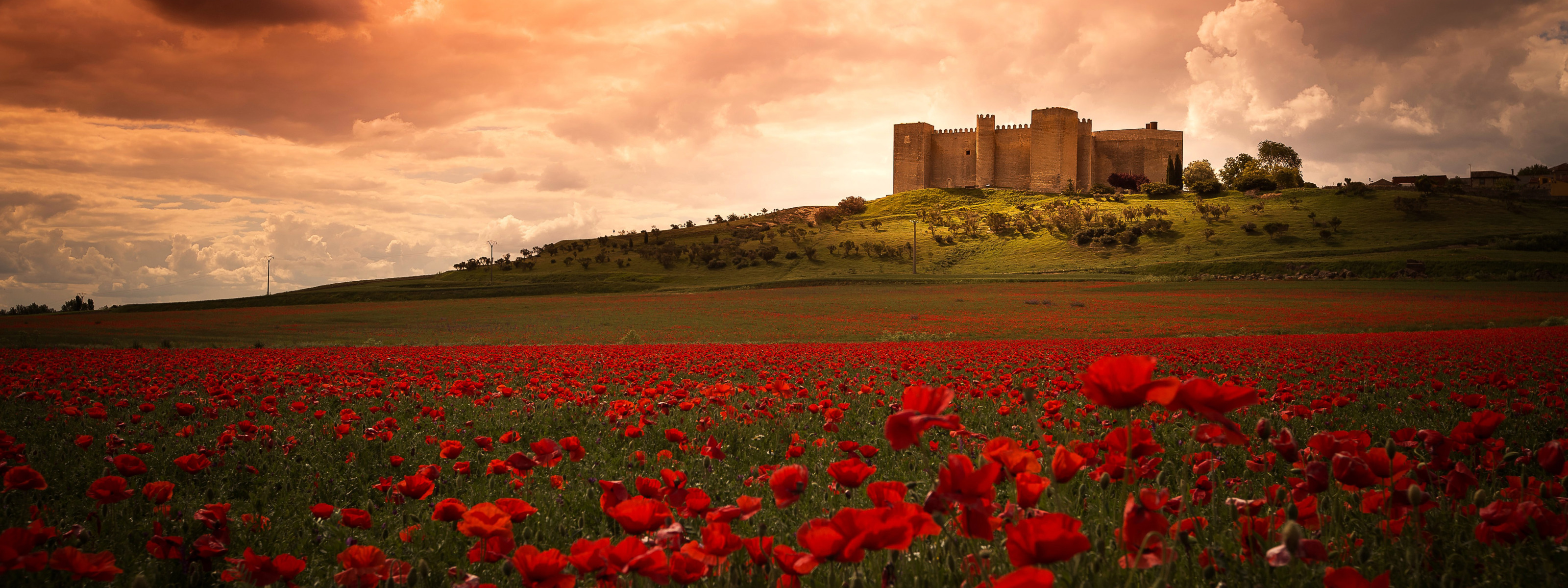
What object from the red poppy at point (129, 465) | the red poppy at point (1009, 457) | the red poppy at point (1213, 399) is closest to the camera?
the red poppy at point (1213, 399)

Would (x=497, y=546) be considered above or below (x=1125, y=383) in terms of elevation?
below

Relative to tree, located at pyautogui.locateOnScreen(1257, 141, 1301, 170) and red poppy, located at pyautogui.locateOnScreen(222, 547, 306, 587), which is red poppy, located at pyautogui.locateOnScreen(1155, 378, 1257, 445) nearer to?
red poppy, located at pyautogui.locateOnScreen(222, 547, 306, 587)

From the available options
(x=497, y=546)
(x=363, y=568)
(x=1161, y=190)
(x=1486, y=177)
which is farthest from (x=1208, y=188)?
(x=363, y=568)

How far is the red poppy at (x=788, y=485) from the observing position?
1.92 metres

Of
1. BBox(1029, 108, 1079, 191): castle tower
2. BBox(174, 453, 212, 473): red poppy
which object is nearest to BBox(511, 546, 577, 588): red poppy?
BBox(174, 453, 212, 473): red poppy

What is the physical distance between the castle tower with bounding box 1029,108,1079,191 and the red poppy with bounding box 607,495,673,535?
123m

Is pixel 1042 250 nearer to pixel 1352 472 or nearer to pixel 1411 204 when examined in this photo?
pixel 1411 204

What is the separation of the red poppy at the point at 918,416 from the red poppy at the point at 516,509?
1.18m

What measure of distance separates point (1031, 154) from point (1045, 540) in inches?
4929

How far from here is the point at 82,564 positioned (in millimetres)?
1930

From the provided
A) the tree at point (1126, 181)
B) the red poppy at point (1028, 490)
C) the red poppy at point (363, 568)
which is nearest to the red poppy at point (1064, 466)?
the red poppy at point (1028, 490)

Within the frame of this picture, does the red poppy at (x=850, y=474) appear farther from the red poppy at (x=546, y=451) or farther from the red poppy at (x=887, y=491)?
the red poppy at (x=546, y=451)

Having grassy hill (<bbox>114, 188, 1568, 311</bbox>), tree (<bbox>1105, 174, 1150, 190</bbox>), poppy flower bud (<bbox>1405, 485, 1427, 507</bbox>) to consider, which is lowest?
poppy flower bud (<bbox>1405, 485, 1427, 507</bbox>)

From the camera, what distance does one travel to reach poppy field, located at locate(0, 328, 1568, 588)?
6.04ft
